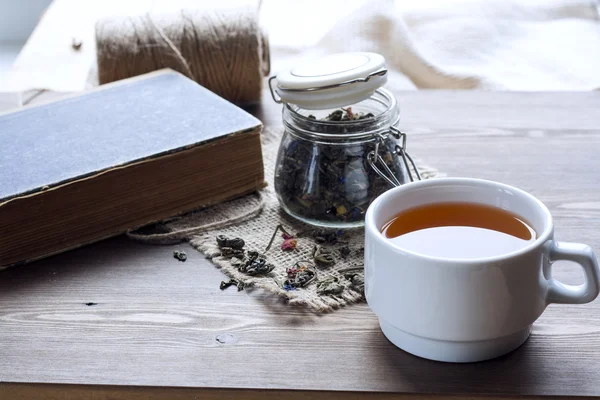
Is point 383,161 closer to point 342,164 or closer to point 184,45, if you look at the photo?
point 342,164

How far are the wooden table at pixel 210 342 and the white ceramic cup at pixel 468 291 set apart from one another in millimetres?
20

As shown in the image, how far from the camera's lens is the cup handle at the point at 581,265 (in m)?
0.54

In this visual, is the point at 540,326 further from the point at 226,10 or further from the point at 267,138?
the point at 226,10

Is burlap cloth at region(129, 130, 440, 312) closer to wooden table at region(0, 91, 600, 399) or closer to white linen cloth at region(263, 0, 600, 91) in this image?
wooden table at region(0, 91, 600, 399)

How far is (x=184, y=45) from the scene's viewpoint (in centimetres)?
101

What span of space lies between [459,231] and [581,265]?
0.29 ft

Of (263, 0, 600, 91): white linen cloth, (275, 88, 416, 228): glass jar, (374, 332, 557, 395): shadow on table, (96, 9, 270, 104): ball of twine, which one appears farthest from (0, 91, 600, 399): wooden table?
(263, 0, 600, 91): white linen cloth

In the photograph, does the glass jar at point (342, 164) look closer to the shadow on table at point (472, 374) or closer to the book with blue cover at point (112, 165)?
the book with blue cover at point (112, 165)

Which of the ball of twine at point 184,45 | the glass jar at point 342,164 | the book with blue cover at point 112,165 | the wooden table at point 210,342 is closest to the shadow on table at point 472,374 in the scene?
the wooden table at point 210,342

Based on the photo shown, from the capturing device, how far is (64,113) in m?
0.86

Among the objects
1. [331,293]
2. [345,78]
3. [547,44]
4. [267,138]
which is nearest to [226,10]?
[267,138]

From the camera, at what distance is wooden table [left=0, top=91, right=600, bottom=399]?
1.81 feet

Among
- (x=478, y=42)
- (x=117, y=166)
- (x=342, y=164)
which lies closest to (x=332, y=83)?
(x=342, y=164)

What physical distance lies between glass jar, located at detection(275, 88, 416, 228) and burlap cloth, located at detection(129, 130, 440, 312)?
26mm
